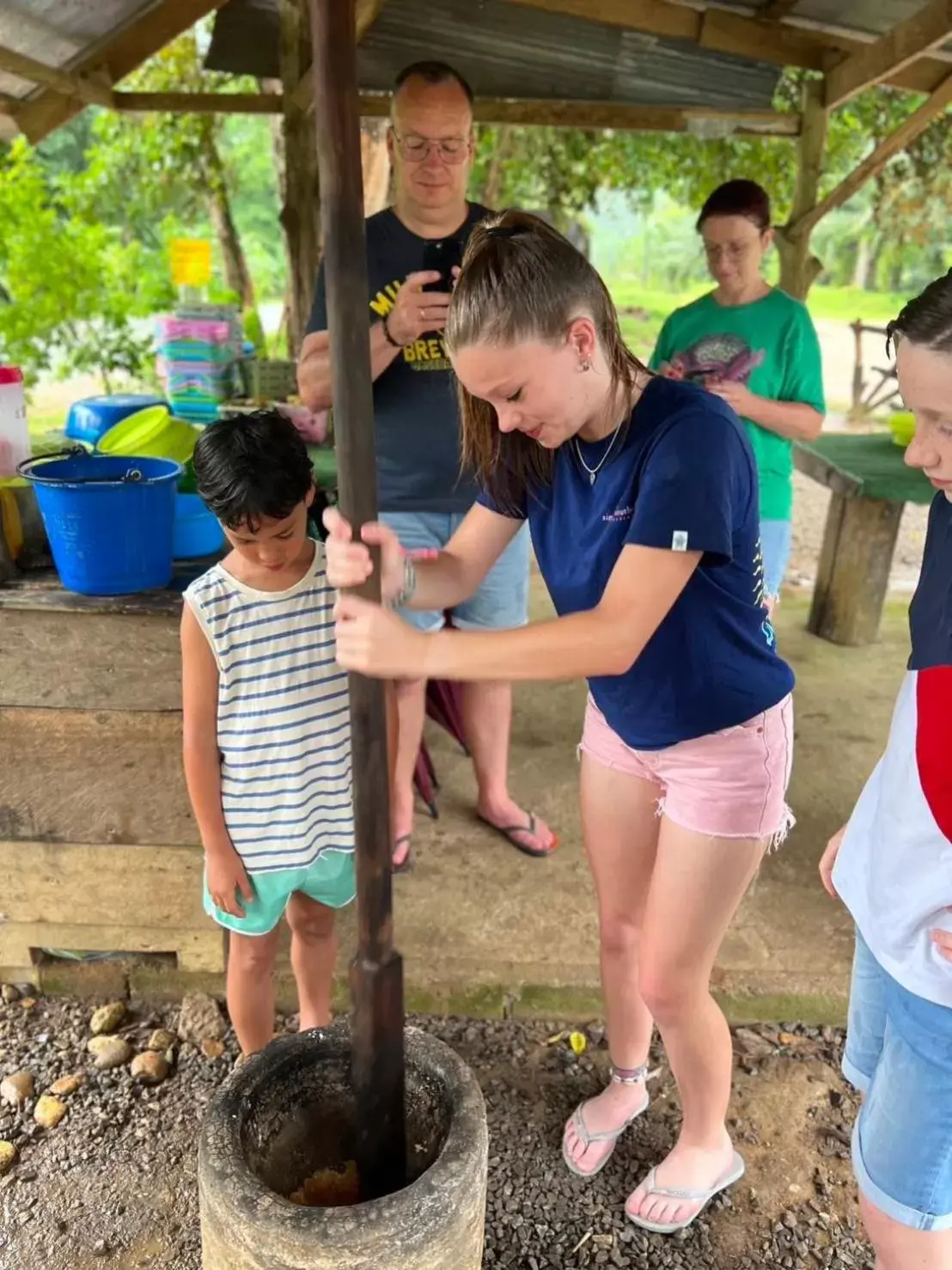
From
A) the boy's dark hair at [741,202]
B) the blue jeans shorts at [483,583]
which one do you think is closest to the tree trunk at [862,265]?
the boy's dark hair at [741,202]

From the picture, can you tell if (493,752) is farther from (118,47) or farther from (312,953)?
(118,47)

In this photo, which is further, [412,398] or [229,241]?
[229,241]

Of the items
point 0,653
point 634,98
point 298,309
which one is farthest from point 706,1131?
point 634,98

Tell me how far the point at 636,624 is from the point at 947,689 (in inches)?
14.9

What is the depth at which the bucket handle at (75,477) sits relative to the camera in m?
2.03

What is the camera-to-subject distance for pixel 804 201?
532 cm

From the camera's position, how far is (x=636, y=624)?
1354 millimetres

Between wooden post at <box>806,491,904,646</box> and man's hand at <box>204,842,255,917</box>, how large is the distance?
329 cm

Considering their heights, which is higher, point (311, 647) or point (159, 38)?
point (159, 38)

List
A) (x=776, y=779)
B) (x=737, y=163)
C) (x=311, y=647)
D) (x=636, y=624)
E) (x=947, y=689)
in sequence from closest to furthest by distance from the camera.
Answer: (x=947, y=689) → (x=636, y=624) → (x=776, y=779) → (x=311, y=647) → (x=737, y=163)

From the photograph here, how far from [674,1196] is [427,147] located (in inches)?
88.8

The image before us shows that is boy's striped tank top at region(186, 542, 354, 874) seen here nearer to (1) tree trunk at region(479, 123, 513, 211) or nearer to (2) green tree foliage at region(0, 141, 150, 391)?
(2) green tree foliage at region(0, 141, 150, 391)

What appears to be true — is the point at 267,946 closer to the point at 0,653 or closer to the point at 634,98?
the point at 0,653

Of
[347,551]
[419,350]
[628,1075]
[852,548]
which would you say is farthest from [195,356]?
[347,551]
